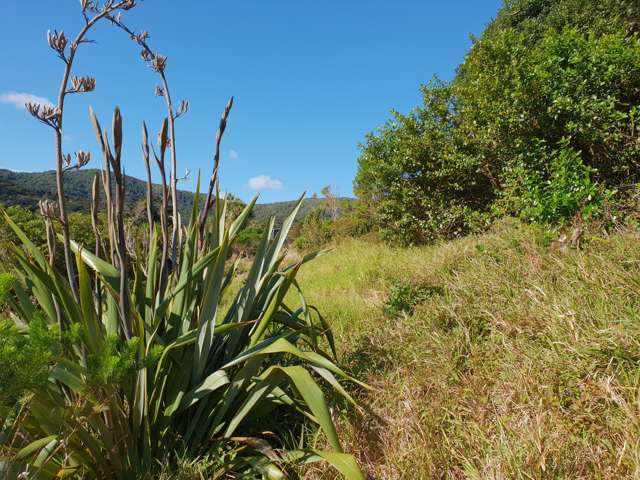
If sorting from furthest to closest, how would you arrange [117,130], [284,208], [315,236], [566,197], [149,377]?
[284,208], [315,236], [566,197], [149,377], [117,130]

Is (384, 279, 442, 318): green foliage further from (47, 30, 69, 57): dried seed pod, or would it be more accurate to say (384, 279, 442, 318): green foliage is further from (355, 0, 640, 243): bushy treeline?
(47, 30, 69, 57): dried seed pod

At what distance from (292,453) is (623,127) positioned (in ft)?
20.1

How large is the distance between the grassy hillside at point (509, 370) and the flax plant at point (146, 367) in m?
0.38

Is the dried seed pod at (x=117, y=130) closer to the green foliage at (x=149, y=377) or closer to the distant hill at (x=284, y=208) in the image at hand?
the green foliage at (x=149, y=377)

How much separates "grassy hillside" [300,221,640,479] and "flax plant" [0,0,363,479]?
38 centimetres

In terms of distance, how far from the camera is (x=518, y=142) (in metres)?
5.66

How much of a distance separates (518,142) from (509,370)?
16.4 ft

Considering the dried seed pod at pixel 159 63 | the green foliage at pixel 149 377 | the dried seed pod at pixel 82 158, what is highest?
the dried seed pod at pixel 159 63

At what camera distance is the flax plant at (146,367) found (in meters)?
1.18

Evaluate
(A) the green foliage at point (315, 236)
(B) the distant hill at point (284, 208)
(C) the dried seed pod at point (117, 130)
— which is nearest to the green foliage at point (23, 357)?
(C) the dried seed pod at point (117, 130)

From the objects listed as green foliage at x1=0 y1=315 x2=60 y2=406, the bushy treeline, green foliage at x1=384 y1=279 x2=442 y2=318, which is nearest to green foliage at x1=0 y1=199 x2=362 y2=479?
green foliage at x1=0 y1=315 x2=60 y2=406

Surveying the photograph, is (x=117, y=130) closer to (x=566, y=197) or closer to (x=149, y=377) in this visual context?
(x=149, y=377)

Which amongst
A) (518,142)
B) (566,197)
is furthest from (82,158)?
(518,142)


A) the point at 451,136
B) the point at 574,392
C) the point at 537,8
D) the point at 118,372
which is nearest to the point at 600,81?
the point at 451,136
